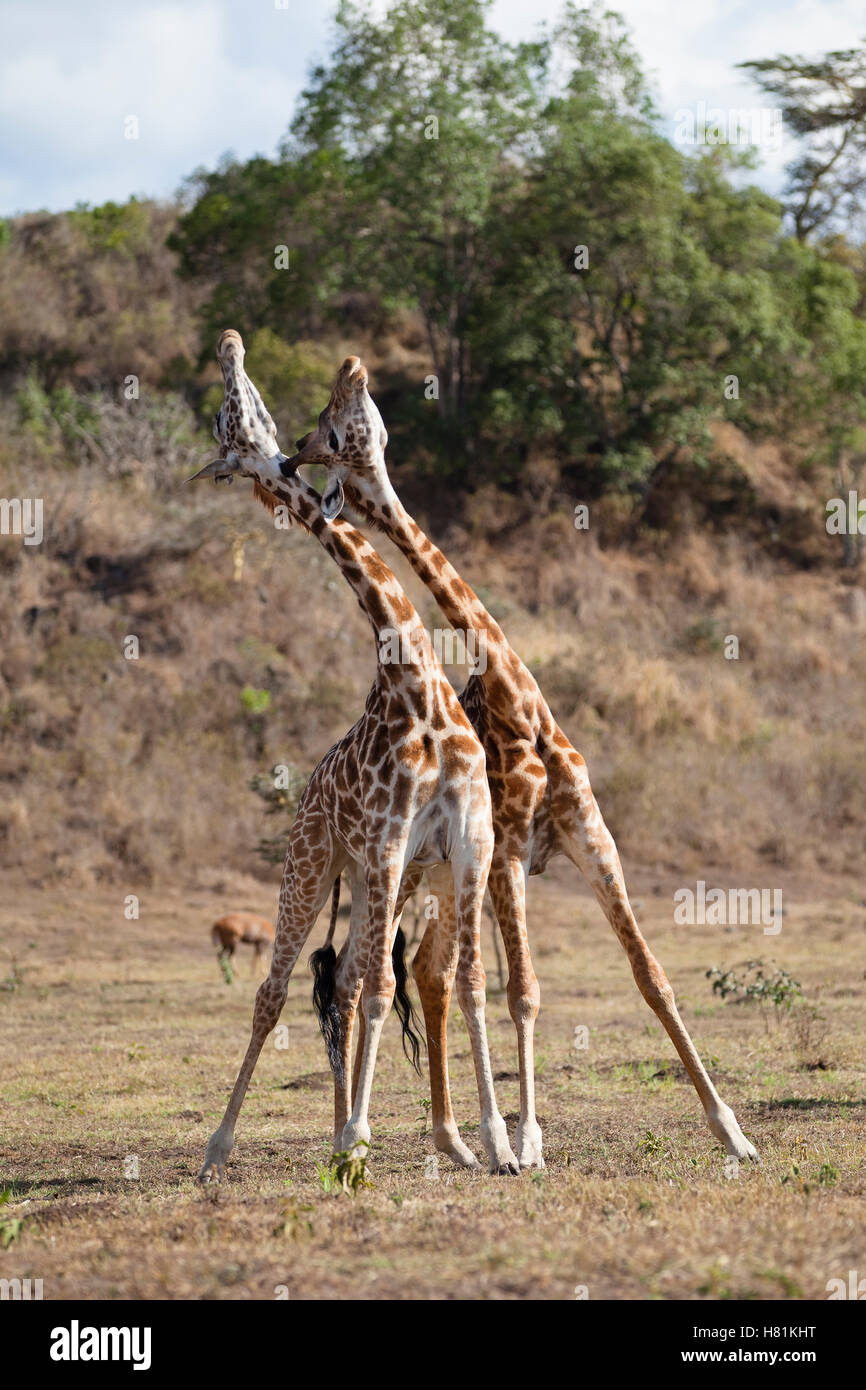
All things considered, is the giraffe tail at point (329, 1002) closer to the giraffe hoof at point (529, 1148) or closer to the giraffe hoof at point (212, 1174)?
the giraffe hoof at point (212, 1174)

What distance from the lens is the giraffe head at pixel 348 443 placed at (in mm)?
6918

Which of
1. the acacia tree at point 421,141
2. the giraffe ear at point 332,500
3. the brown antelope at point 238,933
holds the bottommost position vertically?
the brown antelope at point 238,933

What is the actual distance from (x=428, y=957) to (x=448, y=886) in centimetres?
46

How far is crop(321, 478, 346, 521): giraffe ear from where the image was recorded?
6.84 m

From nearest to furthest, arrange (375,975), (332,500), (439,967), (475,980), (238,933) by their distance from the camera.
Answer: (375,975), (475,980), (332,500), (439,967), (238,933)

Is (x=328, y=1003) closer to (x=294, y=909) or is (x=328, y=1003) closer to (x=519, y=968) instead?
(x=294, y=909)

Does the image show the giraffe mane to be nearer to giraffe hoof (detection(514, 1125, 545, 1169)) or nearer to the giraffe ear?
the giraffe ear

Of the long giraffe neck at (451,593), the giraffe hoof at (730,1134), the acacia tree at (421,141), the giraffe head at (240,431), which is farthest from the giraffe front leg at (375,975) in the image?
the acacia tree at (421,141)

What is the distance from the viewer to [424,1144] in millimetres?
7613

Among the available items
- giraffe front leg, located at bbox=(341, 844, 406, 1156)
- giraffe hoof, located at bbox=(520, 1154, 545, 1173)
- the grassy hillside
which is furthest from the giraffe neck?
the grassy hillside

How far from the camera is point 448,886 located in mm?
7125

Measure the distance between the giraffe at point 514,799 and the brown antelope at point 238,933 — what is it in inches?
333

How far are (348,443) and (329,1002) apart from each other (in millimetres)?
2978

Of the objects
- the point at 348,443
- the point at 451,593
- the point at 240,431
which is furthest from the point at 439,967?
the point at 240,431
